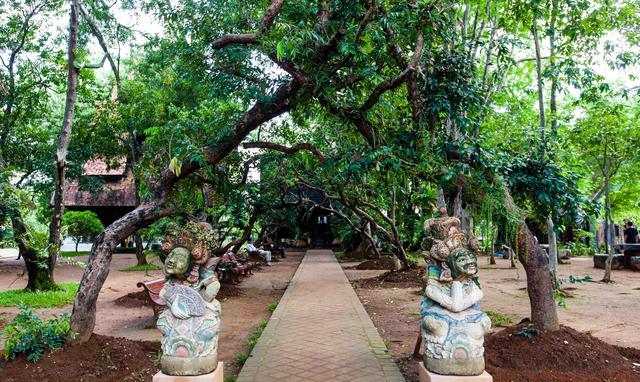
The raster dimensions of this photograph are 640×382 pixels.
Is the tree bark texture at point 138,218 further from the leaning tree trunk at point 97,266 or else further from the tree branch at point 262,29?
the tree branch at point 262,29

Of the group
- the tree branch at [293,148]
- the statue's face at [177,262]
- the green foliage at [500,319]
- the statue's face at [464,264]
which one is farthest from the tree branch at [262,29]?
the green foliage at [500,319]

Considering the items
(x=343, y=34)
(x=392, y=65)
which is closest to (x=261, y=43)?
(x=343, y=34)

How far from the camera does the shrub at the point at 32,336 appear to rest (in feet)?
16.4

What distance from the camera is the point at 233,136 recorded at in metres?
6.25

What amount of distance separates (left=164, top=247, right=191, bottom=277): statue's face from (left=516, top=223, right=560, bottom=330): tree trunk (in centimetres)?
373

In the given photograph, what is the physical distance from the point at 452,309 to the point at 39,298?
33.2ft

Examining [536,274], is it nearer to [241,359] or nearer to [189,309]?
[241,359]

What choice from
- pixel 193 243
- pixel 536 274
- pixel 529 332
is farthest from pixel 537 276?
pixel 193 243

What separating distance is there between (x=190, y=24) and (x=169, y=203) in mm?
3028

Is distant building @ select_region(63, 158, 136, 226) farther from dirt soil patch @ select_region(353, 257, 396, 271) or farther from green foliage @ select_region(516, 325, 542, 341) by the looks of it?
green foliage @ select_region(516, 325, 542, 341)

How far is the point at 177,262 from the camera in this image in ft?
13.2

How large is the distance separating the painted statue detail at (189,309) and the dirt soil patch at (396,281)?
926 centimetres

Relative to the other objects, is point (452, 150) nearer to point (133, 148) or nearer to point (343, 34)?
point (343, 34)

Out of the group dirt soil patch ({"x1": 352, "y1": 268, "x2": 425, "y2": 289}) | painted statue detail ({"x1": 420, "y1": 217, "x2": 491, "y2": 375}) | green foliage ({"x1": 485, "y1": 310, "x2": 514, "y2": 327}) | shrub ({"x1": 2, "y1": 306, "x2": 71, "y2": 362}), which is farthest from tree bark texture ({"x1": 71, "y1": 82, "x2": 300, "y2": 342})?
dirt soil patch ({"x1": 352, "y1": 268, "x2": 425, "y2": 289})
